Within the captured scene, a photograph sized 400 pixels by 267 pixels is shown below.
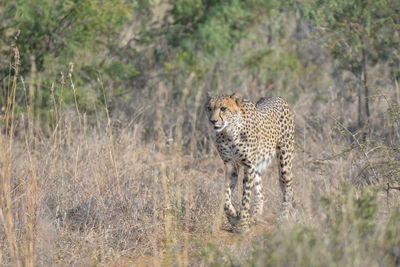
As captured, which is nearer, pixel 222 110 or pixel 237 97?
pixel 222 110

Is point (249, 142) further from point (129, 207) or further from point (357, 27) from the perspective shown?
point (357, 27)

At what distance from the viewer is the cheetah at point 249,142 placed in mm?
4809

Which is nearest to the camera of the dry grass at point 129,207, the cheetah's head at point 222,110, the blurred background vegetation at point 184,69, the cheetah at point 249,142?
the dry grass at point 129,207

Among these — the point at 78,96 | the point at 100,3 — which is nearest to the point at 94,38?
the point at 100,3

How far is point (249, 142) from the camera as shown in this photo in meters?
4.98

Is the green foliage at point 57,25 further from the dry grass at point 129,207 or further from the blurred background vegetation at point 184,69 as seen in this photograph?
the dry grass at point 129,207

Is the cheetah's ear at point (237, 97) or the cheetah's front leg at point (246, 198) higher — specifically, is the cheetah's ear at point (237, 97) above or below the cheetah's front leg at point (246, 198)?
above

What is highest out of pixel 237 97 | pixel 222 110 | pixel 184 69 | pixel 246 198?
pixel 184 69

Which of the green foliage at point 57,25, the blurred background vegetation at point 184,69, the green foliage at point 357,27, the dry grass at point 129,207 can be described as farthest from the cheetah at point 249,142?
the green foliage at point 57,25

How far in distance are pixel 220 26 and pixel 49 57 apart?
2.46 meters

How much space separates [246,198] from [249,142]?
50cm

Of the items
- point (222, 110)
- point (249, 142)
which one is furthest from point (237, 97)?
point (249, 142)

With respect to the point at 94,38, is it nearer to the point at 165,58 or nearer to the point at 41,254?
the point at 165,58

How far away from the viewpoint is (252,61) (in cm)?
858
